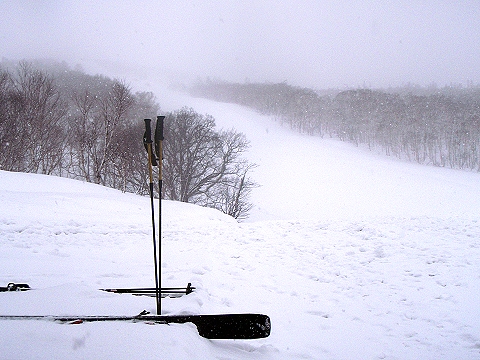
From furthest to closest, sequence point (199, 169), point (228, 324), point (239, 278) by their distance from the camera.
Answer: point (199, 169)
point (239, 278)
point (228, 324)

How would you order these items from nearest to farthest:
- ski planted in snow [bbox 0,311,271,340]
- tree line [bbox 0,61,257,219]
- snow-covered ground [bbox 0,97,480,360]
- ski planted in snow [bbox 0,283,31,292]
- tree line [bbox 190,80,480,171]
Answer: snow-covered ground [bbox 0,97,480,360] < ski planted in snow [bbox 0,311,271,340] < ski planted in snow [bbox 0,283,31,292] < tree line [bbox 0,61,257,219] < tree line [bbox 190,80,480,171]

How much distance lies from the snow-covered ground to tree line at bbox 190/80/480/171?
5917 cm

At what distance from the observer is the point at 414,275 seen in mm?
7547

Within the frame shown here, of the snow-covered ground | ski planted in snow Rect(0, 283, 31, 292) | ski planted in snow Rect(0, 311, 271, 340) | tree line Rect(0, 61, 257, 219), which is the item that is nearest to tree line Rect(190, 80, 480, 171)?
tree line Rect(0, 61, 257, 219)

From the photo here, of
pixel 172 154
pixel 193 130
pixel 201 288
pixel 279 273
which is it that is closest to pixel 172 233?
pixel 279 273

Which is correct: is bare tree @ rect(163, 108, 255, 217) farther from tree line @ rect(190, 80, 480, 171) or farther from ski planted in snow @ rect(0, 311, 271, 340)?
tree line @ rect(190, 80, 480, 171)

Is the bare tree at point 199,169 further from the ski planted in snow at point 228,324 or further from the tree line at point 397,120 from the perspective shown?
→ the tree line at point 397,120

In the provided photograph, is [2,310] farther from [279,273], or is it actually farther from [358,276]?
[358,276]

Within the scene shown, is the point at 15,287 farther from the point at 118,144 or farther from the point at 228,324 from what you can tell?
the point at 118,144

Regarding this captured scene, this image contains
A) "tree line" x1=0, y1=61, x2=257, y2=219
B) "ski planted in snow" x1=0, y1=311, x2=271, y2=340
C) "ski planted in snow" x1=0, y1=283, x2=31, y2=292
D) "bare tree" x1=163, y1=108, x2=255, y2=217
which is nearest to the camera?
"ski planted in snow" x1=0, y1=311, x2=271, y2=340

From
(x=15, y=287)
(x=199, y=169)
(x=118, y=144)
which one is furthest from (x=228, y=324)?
(x=199, y=169)

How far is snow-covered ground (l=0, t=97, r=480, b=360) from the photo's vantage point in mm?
2680

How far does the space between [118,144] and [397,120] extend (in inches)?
2655

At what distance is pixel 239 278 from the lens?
695cm
